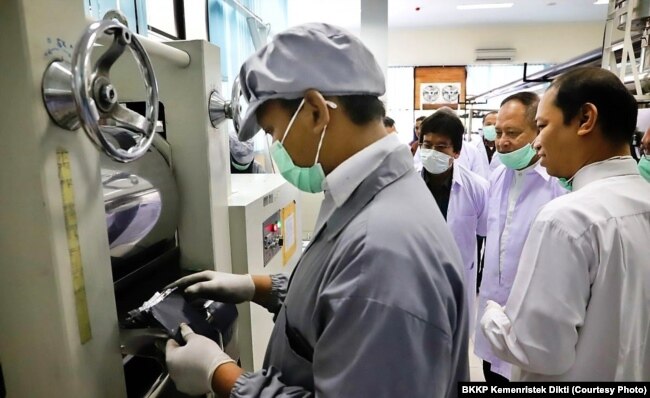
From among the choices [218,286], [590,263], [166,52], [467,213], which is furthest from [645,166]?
[166,52]

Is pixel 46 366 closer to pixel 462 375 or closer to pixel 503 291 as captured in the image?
pixel 462 375

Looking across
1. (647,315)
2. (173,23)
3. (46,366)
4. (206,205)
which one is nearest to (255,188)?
(206,205)

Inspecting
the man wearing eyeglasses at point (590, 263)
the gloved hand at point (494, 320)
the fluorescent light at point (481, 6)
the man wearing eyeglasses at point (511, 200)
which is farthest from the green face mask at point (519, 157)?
the fluorescent light at point (481, 6)

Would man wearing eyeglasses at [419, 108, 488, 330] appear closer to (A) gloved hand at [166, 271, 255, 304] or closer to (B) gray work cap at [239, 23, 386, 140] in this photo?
(A) gloved hand at [166, 271, 255, 304]

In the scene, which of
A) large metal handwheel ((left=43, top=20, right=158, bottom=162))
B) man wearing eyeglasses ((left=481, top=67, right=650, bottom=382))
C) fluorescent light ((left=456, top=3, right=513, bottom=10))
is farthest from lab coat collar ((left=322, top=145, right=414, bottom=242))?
fluorescent light ((left=456, top=3, right=513, bottom=10))

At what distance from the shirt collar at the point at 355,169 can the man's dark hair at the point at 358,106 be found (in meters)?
0.05

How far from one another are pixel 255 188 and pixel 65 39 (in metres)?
1.03

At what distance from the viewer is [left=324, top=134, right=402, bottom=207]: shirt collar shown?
28.2 inches

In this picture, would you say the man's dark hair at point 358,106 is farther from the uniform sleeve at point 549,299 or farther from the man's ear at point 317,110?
the uniform sleeve at point 549,299

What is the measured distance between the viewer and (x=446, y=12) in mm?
5570

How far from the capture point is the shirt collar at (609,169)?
39.4 inches

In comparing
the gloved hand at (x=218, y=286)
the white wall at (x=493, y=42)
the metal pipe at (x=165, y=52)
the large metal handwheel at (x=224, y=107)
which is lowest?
the gloved hand at (x=218, y=286)

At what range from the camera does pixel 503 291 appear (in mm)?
1745

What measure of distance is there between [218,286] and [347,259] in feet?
1.77
